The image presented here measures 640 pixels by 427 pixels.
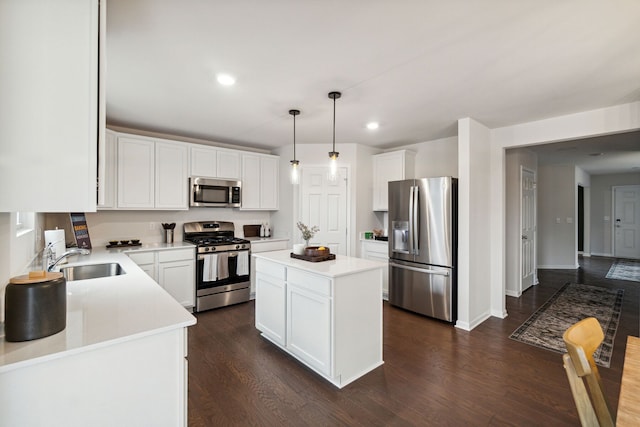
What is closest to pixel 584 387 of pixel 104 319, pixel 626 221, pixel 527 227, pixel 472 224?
pixel 104 319

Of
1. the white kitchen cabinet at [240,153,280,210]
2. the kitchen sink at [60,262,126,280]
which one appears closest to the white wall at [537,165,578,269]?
the white kitchen cabinet at [240,153,280,210]

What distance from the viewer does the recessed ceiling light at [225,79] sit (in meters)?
2.45

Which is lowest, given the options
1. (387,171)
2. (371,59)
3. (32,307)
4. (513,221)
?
(32,307)

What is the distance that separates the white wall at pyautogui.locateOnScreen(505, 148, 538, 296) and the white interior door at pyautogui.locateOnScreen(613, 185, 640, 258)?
5522 millimetres

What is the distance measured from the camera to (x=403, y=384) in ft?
7.77

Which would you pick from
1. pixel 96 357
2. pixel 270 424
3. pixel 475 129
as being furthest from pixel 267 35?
pixel 475 129

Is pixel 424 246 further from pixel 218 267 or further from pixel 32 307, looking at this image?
pixel 32 307

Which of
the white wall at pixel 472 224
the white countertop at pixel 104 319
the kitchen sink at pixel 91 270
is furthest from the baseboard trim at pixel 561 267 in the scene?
the kitchen sink at pixel 91 270

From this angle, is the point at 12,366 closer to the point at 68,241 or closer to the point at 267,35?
the point at 267,35

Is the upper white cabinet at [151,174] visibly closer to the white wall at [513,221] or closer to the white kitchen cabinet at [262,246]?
the white kitchen cabinet at [262,246]

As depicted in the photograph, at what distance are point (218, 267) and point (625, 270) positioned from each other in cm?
842

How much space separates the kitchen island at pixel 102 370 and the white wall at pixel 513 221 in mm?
5087

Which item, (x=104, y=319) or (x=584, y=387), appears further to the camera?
(x=104, y=319)

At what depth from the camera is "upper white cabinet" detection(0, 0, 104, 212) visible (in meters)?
1.02
